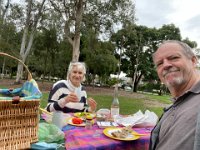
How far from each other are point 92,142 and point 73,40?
50.7ft

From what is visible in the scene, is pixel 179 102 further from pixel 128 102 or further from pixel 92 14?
pixel 92 14

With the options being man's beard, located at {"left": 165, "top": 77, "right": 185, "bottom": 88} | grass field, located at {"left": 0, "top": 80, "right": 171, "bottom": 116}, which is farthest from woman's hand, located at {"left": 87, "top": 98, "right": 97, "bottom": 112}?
grass field, located at {"left": 0, "top": 80, "right": 171, "bottom": 116}

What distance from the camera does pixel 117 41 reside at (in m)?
32.8

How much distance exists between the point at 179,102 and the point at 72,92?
6.17 ft

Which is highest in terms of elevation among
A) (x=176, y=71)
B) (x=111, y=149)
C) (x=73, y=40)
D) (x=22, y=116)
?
(x=73, y=40)

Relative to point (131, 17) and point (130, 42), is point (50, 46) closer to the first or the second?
point (131, 17)

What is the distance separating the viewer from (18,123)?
143cm

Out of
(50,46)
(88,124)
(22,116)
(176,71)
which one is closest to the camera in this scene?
(22,116)

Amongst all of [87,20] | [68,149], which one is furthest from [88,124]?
[87,20]

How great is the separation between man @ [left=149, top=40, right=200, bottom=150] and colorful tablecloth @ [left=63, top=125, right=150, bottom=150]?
0.59ft

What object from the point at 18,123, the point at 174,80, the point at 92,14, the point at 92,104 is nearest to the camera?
the point at 18,123

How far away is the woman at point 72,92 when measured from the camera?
2.97 metres

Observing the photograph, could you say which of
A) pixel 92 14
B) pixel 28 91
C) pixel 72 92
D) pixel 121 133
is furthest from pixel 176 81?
pixel 92 14

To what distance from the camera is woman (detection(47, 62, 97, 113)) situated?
117 inches
